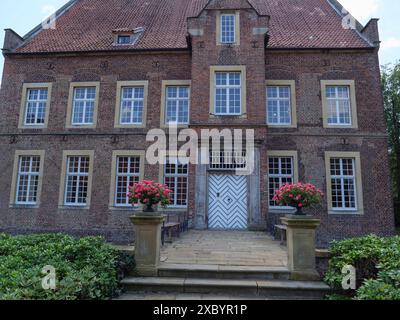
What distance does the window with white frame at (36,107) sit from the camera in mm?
14898

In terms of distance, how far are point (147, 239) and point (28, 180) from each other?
10793 millimetres

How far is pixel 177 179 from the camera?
44.9ft

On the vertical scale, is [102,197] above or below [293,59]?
below

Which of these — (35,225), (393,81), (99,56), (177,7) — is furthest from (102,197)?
(393,81)

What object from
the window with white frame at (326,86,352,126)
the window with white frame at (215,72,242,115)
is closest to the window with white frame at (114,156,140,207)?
the window with white frame at (215,72,242,115)

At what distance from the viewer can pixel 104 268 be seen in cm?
545

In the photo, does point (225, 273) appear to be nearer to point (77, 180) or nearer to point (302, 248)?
point (302, 248)

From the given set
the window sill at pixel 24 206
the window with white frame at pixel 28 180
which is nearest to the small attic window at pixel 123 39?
Result: the window with white frame at pixel 28 180

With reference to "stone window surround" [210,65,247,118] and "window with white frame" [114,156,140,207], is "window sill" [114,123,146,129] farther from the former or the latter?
"stone window surround" [210,65,247,118]

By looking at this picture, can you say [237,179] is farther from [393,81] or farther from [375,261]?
[393,81]

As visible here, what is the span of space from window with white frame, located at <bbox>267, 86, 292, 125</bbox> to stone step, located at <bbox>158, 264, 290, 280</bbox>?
9.00 m

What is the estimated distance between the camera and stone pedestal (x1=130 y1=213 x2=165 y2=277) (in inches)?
245

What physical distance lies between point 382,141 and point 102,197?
42.8ft
